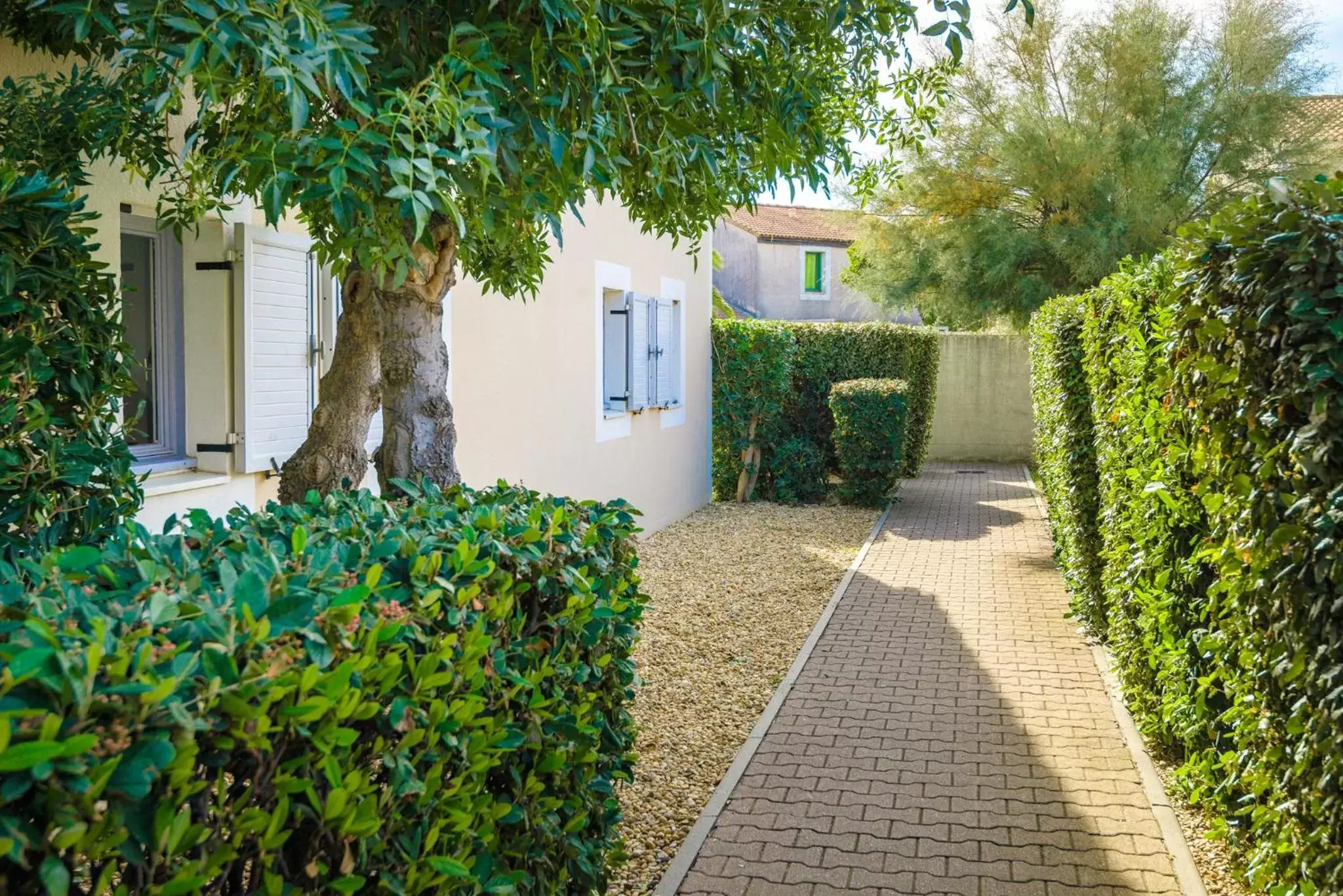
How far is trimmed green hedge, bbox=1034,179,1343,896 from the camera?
2.95 metres

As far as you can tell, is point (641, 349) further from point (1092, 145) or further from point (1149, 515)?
point (1149, 515)

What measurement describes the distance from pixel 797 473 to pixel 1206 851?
10.9 metres

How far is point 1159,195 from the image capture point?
1453cm

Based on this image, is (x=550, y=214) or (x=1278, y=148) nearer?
(x=550, y=214)

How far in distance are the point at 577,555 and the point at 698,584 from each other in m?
6.69

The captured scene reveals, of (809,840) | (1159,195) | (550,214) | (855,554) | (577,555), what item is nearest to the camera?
(577,555)

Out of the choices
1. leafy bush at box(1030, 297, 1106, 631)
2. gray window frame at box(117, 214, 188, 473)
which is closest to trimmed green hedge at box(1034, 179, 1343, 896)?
leafy bush at box(1030, 297, 1106, 631)

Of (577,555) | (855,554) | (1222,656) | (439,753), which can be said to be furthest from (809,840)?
(855,554)

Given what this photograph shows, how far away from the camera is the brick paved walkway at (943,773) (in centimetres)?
424

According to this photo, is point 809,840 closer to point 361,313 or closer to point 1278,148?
point 361,313

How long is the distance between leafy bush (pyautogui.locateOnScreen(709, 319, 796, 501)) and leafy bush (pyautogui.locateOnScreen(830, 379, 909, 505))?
82 cm

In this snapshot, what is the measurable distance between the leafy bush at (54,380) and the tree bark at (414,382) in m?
0.98

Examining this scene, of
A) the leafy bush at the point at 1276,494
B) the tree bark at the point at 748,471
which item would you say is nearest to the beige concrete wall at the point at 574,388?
the tree bark at the point at 748,471

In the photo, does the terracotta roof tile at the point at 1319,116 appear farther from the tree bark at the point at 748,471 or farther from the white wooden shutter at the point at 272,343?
the white wooden shutter at the point at 272,343
